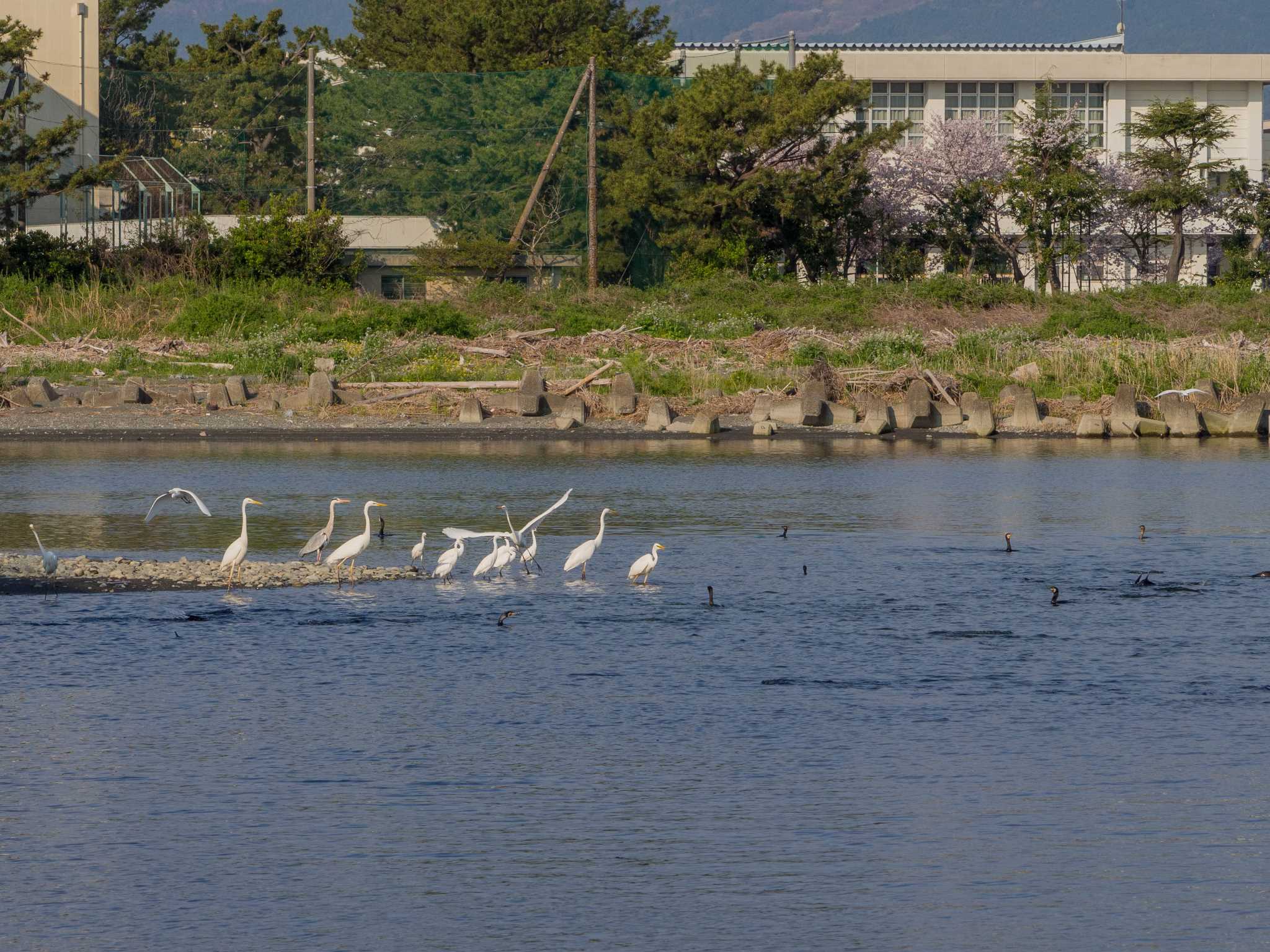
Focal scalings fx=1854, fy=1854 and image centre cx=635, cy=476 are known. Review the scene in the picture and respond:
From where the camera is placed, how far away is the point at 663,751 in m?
11.9

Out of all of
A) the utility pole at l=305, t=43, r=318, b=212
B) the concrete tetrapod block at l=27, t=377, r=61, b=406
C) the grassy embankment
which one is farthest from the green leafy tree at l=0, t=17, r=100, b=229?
the concrete tetrapod block at l=27, t=377, r=61, b=406

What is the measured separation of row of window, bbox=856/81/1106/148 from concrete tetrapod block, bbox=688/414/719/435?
45.9 metres

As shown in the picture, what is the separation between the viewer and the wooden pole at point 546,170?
55.6 meters

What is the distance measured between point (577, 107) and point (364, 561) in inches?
1543

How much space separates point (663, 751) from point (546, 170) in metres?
45.1

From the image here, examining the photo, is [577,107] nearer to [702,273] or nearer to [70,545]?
[702,273]

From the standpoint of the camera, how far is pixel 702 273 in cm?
5697

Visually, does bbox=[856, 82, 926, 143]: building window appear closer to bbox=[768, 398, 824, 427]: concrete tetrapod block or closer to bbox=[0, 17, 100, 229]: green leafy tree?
bbox=[0, 17, 100, 229]: green leafy tree

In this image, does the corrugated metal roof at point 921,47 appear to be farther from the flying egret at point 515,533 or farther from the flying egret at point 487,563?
the flying egret at point 487,563

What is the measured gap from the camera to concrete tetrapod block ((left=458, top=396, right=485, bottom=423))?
3828 centimetres

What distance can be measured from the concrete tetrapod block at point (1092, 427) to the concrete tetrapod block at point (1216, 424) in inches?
83.4

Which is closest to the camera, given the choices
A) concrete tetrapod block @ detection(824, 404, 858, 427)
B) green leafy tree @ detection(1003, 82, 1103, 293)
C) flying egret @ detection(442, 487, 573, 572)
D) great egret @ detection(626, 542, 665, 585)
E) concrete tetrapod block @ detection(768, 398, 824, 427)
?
flying egret @ detection(442, 487, 573, 572)

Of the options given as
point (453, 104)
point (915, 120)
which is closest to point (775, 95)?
point (453, 104)

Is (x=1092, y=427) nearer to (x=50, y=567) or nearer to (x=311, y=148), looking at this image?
(x=50, y=567)
